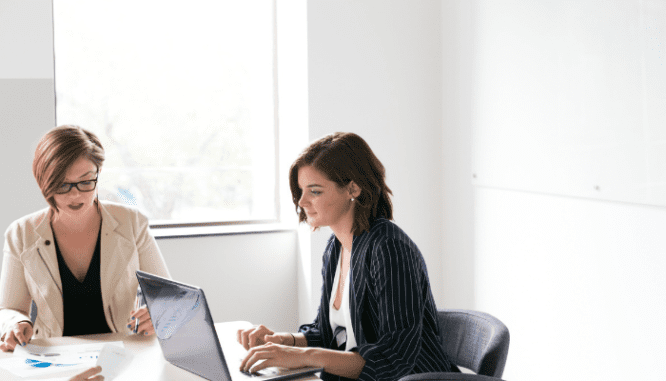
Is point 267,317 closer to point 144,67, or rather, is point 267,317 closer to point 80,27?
point 144,67

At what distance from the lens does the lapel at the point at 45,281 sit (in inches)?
82.5

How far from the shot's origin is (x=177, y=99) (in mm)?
3729

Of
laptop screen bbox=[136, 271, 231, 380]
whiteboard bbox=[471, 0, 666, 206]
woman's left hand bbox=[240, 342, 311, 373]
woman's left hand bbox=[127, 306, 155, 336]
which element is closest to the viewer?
laptop screen bbox=[136, 271, 231, 380]

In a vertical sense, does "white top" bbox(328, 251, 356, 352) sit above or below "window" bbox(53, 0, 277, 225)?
below

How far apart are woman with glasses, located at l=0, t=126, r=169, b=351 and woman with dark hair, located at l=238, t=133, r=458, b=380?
58 centimetres

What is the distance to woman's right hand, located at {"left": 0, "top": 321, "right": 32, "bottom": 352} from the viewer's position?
1.82 metres

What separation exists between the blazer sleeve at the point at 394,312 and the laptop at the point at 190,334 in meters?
0.15

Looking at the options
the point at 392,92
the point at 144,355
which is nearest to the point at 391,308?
the point at 144,355

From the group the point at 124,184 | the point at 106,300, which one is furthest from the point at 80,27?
the point at 106,300

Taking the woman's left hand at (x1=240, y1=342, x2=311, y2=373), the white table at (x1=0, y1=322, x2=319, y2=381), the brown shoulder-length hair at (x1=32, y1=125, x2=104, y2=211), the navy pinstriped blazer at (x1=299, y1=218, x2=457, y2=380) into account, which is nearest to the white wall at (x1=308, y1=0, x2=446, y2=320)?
the brown shoulder-length hair at (x1=32, y1=125, x2=104, y2=211)

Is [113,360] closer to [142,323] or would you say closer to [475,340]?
[142,323]

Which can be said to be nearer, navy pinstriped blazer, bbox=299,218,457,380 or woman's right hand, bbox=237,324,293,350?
navy pinstriped blazer, bbox=299,218,457,380

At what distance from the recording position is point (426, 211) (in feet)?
12.2

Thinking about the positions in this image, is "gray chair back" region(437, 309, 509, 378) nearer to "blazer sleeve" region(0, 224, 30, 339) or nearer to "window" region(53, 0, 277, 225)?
"blazer sleeve" region(0, 224, 30, 339)
